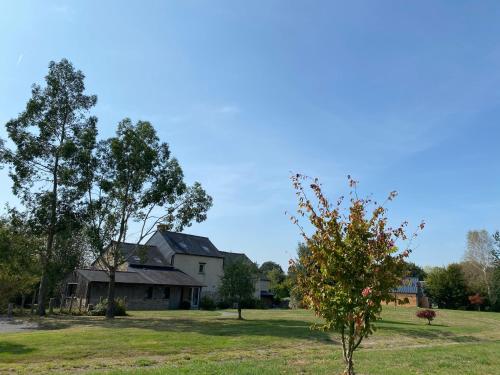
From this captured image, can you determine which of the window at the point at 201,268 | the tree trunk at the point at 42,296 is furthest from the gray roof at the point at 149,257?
the tree trunk at the point at 42,296

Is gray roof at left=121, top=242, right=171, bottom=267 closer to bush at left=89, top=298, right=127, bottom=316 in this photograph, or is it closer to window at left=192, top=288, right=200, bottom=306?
window at left=192, top=288, right=200, bottom=306

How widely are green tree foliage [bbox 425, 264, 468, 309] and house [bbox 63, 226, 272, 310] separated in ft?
76.3

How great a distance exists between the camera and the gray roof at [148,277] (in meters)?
41.0

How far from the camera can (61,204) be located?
29.6 m

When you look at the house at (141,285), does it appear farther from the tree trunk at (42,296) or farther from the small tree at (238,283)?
the small tree at (238,283)

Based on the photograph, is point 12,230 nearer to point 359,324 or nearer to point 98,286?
point 98,286

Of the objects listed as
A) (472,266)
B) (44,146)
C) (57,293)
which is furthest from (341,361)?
(472,266)

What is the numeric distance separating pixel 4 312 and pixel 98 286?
10296 millimetres

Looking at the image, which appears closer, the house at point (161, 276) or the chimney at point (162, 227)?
the chimney at point (162, 227)

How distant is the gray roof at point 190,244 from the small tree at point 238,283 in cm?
2418

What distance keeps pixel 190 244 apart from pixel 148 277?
12.3 metres

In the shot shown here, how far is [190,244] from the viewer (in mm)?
57344

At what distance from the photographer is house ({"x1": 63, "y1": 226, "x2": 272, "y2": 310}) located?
41000mm

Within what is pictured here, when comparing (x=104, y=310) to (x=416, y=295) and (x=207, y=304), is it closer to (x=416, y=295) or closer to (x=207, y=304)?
(x=207, y=304)
